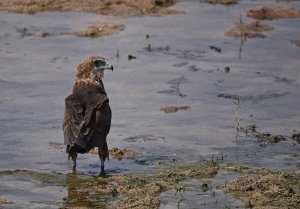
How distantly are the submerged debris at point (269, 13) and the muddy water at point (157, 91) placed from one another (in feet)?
1.01

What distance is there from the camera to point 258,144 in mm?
12023

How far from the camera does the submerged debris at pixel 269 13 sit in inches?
773

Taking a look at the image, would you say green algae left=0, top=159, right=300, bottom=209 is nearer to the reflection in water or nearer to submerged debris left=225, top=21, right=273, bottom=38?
the reflection in water

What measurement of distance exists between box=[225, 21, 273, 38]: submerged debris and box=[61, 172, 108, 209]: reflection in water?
8301 mm

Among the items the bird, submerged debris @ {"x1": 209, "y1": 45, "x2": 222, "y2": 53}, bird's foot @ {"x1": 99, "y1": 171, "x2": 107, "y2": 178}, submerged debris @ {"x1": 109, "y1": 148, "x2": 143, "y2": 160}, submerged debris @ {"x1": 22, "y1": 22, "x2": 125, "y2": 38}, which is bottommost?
bird's foot @ {"x1": 99, "y1": 171, "x2": 107, "y2": 178}

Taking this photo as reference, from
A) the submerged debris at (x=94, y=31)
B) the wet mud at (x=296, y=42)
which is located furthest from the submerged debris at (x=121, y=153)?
the wet mud at (x=296, y=42)

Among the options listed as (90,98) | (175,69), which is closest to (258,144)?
(90,98)

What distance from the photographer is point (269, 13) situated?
19.7 metres

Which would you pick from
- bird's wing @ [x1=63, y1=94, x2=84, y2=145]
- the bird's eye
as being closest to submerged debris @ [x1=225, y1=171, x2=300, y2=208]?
bird's wing @ [x1=63, y1=94, x2=84, y2=145]

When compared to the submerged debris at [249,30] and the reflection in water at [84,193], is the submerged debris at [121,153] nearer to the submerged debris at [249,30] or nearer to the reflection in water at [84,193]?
the reflection in water at [84,193]

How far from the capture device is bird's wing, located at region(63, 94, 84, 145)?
425 inches

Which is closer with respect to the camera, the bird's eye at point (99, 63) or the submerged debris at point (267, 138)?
the submerged debris at point (267, 138)

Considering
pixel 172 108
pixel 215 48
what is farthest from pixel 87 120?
pixel 215 48

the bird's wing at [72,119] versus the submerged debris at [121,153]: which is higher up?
the bird's wing at [72,119]
